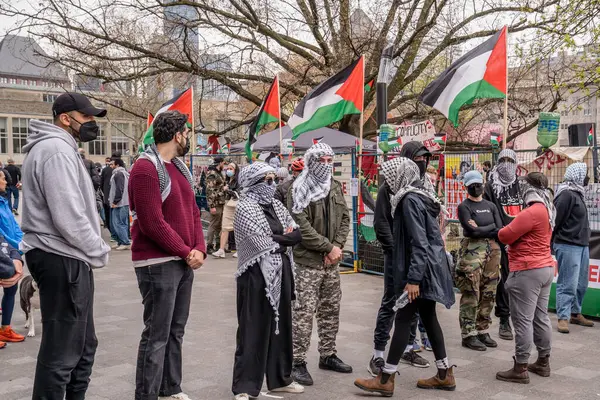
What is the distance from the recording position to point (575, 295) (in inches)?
281

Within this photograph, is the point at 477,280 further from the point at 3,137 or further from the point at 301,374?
the point at 3,137

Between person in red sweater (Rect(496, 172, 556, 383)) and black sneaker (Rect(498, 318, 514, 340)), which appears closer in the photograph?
person in red sweater (Rect(496, 172, 556, 383))

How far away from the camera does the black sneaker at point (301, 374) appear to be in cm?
512

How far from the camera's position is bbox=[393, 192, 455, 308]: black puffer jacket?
4.73m

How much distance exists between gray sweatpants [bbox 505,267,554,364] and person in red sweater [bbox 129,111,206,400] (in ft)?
8.99

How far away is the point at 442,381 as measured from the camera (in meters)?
4.98

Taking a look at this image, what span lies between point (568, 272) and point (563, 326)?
62 cm

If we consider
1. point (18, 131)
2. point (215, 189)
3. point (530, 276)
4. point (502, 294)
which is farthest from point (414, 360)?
point (18, 131)

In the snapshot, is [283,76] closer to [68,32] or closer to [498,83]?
[68,32]

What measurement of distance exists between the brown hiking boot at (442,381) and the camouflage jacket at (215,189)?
27.7 ft

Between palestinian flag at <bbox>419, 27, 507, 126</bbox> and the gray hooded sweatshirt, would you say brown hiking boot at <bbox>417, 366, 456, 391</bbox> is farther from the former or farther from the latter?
palestinian flag at <bbox>419, 27, 507, 126</bbox>

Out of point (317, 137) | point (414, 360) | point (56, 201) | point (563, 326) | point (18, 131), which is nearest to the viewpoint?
point (56, 201)

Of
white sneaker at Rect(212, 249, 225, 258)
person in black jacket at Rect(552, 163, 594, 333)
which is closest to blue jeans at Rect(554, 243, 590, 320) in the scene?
person in black jacket at Rect(552, 163, 594, 333)

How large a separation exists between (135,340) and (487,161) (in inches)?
199
